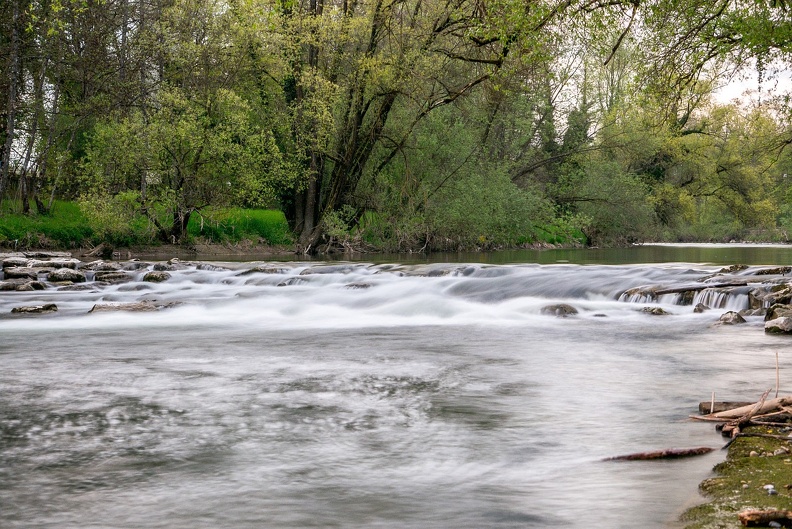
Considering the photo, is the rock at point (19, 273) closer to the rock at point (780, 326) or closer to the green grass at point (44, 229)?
the green grass at point (44, 229)

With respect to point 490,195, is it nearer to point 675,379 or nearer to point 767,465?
point 675,379

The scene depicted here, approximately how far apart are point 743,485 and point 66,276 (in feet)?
59.5

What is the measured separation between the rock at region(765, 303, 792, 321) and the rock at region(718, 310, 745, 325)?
0.41 meters

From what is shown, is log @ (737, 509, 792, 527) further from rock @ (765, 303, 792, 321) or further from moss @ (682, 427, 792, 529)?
rock @ (765, 303, 792, 321)

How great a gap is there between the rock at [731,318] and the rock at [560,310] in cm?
264

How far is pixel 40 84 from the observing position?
2781cm

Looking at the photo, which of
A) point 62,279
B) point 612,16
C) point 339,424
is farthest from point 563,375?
point 62,279

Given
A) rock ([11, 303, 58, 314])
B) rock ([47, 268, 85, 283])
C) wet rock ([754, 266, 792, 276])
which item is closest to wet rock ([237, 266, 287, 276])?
rock ([47, 268, 85, 283])

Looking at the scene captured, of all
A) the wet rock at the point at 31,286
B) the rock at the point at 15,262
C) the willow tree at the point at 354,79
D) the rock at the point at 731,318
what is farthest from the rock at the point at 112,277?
the rock at the point at 731,318

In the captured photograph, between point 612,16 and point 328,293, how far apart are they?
25.7 ft

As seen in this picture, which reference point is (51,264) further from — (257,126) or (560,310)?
(560,310)

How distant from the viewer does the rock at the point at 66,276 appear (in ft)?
64.8

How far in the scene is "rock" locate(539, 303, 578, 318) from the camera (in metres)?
15.0

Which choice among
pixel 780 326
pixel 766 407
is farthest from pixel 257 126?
pixel 766 407
